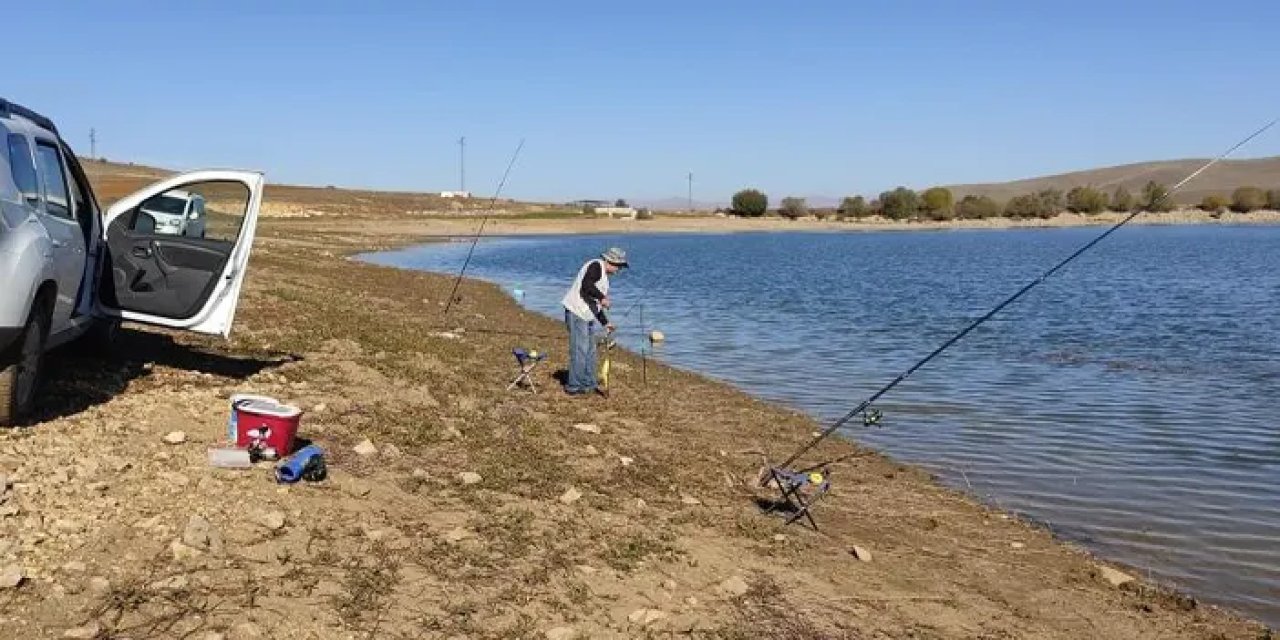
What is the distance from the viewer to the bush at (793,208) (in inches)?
5674

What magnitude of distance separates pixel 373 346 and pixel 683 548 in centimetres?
704

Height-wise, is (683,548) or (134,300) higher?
(134,300)

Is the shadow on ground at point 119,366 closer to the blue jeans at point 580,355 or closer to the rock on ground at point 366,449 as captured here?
the rock on ground at point 366,449

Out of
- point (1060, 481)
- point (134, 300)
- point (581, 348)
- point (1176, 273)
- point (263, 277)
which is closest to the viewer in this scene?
point (134, 300)

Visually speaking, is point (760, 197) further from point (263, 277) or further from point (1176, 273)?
point (263, 277)

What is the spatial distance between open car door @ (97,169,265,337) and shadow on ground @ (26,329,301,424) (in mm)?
587

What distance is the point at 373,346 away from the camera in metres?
12.7

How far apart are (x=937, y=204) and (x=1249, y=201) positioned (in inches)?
1517

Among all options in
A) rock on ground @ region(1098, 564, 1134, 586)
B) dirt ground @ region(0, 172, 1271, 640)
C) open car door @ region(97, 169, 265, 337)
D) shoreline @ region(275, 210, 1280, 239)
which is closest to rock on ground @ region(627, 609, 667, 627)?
dirt ground @ region(0, 172, 1271, 640)

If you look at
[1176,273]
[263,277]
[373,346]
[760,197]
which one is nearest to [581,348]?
[373,346]

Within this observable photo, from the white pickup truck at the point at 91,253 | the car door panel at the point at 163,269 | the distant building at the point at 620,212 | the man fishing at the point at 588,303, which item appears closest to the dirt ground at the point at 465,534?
the white pickup truck at the point at 91,253

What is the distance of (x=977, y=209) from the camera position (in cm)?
14338

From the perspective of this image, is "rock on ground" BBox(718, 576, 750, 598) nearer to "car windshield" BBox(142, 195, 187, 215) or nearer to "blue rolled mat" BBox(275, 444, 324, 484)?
"blue rolled mat" BBox(275, 444, 324, 484)

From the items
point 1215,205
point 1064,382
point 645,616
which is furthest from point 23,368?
point 1215,205
